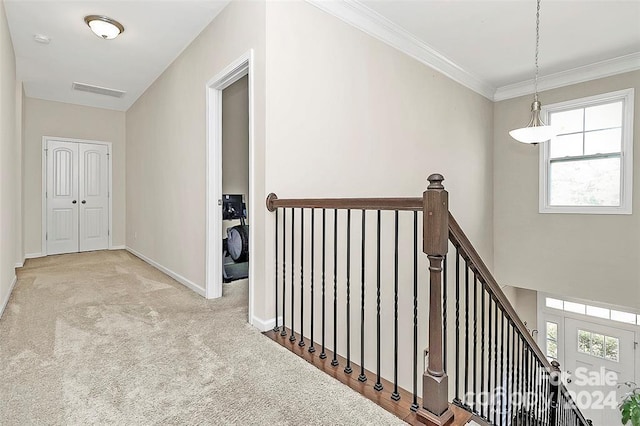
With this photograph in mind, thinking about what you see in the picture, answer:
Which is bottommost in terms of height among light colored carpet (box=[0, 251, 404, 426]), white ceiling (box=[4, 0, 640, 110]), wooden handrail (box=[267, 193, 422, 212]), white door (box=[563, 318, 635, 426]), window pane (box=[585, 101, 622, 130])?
white door (box=[563, 318, 635, 426])

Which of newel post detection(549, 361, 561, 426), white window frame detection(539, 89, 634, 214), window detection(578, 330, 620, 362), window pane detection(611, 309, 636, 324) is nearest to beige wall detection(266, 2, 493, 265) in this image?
white window frame detection(539, 89, 634, 214)

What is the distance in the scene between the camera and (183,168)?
352 cm

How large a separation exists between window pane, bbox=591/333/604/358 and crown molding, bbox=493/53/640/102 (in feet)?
11.7

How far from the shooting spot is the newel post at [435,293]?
1354mm

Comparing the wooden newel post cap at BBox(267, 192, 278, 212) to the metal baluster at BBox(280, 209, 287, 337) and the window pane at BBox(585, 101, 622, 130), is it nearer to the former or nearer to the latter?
the metal baluster at BBox(280, 209, 287, 337)

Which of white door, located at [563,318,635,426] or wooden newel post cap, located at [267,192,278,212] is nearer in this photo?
wooden newel post cap, located at [267,192,278,212]

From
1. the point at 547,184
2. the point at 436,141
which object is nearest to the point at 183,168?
the point at 436,141

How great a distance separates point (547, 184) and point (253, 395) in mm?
4875

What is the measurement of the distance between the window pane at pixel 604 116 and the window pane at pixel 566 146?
182mm

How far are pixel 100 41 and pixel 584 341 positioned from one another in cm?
729

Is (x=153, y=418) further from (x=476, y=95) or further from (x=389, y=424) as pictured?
(x=476, y=95)

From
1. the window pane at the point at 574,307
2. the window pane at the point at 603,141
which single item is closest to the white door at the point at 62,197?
the window pane at the point at 603,141

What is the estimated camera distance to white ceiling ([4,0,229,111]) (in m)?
2.87

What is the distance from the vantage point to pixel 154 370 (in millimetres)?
1755
